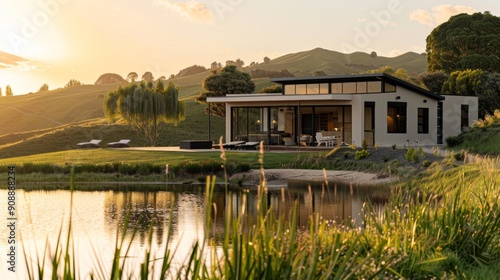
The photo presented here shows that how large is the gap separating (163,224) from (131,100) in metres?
28.0

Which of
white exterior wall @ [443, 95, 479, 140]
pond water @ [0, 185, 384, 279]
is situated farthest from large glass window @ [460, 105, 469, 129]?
pond water @ [0, 185, 384, 279]

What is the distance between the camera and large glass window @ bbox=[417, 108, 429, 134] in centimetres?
3628

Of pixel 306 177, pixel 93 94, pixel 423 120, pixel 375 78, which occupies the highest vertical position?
pixel 93 94

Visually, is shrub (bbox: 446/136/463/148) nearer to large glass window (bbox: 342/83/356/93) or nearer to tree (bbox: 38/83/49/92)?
large glass window (bbox: 342/83/356/93)

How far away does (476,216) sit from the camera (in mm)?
8422

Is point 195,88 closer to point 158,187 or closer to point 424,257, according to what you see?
point 158,187

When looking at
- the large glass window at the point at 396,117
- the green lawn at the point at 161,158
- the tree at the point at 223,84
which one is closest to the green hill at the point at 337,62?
the tree at the point at 223,84

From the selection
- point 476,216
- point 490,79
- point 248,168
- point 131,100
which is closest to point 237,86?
point 131,100

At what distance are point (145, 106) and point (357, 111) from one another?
13.4 meters

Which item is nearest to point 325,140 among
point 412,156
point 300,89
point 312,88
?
point 312,88

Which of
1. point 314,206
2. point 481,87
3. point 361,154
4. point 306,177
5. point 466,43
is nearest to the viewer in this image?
point 314,206

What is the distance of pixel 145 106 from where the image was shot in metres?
41.0

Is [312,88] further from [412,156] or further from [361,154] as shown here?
[412,156]

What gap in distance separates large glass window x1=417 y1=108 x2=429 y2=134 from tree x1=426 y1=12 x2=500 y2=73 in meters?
25.0
